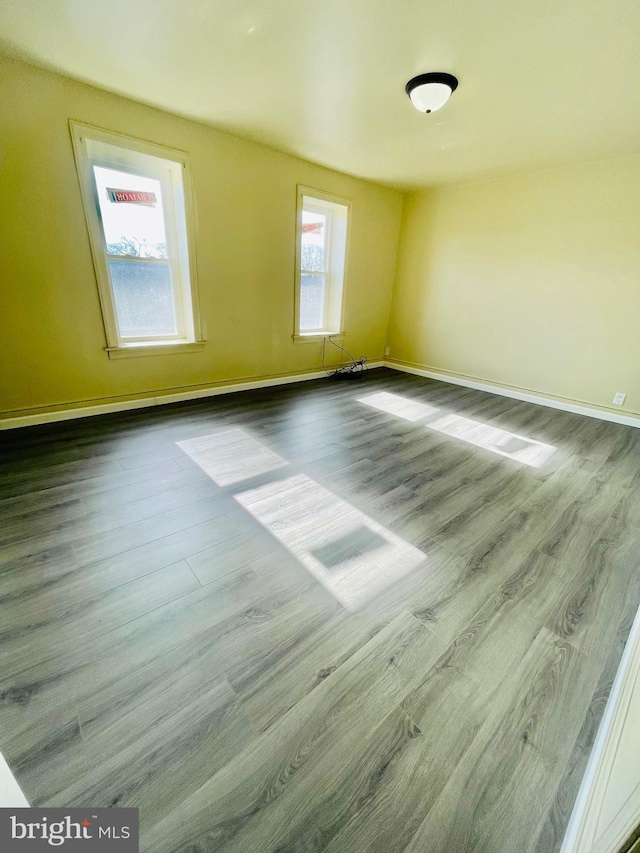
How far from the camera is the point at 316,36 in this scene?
1.88m

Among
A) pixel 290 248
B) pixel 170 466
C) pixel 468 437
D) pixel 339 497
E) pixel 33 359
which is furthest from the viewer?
pixel 290 248

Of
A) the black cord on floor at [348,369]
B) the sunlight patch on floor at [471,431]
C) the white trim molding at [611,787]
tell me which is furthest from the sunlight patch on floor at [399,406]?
the white trim molding at [611,787]

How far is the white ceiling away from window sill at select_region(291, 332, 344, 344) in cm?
203

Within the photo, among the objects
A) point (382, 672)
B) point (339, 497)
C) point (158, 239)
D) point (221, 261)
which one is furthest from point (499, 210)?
point (382, 672)

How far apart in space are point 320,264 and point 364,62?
2562 mm

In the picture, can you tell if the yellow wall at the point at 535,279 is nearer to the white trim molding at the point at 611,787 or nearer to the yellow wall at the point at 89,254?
the yellow wall at the point at 89,254

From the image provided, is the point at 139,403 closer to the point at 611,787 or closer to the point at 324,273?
the point at 324,273

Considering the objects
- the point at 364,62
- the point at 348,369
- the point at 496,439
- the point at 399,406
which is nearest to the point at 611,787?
the point at 496,439

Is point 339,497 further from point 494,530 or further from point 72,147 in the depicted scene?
point 72,147

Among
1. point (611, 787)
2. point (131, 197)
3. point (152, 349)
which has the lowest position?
point (611, 787)

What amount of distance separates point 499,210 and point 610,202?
3.55 ft

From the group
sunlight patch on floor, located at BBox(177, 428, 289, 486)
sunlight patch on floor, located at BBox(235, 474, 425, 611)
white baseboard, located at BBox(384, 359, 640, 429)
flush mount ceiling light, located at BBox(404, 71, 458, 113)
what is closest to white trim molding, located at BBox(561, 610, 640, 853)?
sunlight patch on floor, located at BBox(235, 474, 425, 611)

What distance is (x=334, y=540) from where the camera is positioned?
1804mm

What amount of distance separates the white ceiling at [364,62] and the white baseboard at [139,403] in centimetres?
242
